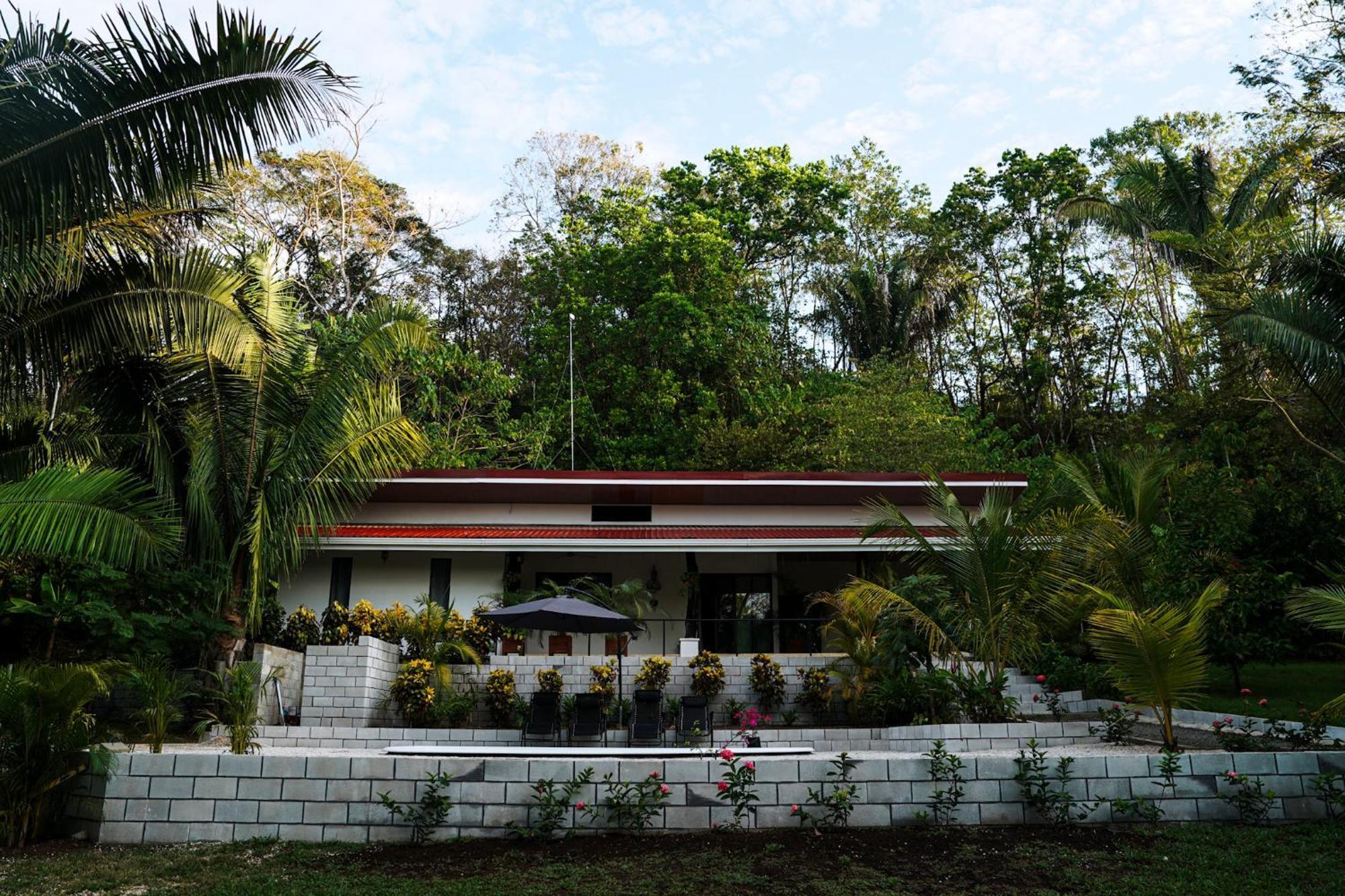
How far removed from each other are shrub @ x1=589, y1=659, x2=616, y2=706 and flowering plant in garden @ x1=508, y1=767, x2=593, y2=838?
20.5ft

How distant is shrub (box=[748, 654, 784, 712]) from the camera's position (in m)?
13.3

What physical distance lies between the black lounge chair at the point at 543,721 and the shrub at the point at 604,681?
0.76 metres

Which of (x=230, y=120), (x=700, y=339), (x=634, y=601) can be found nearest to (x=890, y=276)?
(x=700, y=339)

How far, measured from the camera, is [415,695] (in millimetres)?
12492

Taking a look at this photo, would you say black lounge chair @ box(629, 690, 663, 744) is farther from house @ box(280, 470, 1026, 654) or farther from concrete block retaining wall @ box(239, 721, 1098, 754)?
house @ box(280, 470, 1026, 654)

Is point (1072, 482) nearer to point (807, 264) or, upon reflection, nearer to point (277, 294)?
point (277, 294)

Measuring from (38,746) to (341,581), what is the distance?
10.0 meters

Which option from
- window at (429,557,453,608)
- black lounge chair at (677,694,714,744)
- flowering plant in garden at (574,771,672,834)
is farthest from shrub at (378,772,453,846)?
window at (429,557,453,608)

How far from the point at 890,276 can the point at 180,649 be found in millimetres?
25844

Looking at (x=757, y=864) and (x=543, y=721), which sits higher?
(x=543, y=721)

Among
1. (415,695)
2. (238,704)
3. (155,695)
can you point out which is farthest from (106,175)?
(415,695)

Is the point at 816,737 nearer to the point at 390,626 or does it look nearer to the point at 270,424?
the point at 390,626

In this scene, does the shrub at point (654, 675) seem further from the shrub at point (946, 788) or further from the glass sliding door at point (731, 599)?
the shrub at point (946, 788)

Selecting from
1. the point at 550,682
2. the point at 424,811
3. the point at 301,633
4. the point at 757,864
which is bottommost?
the point at 757,864
